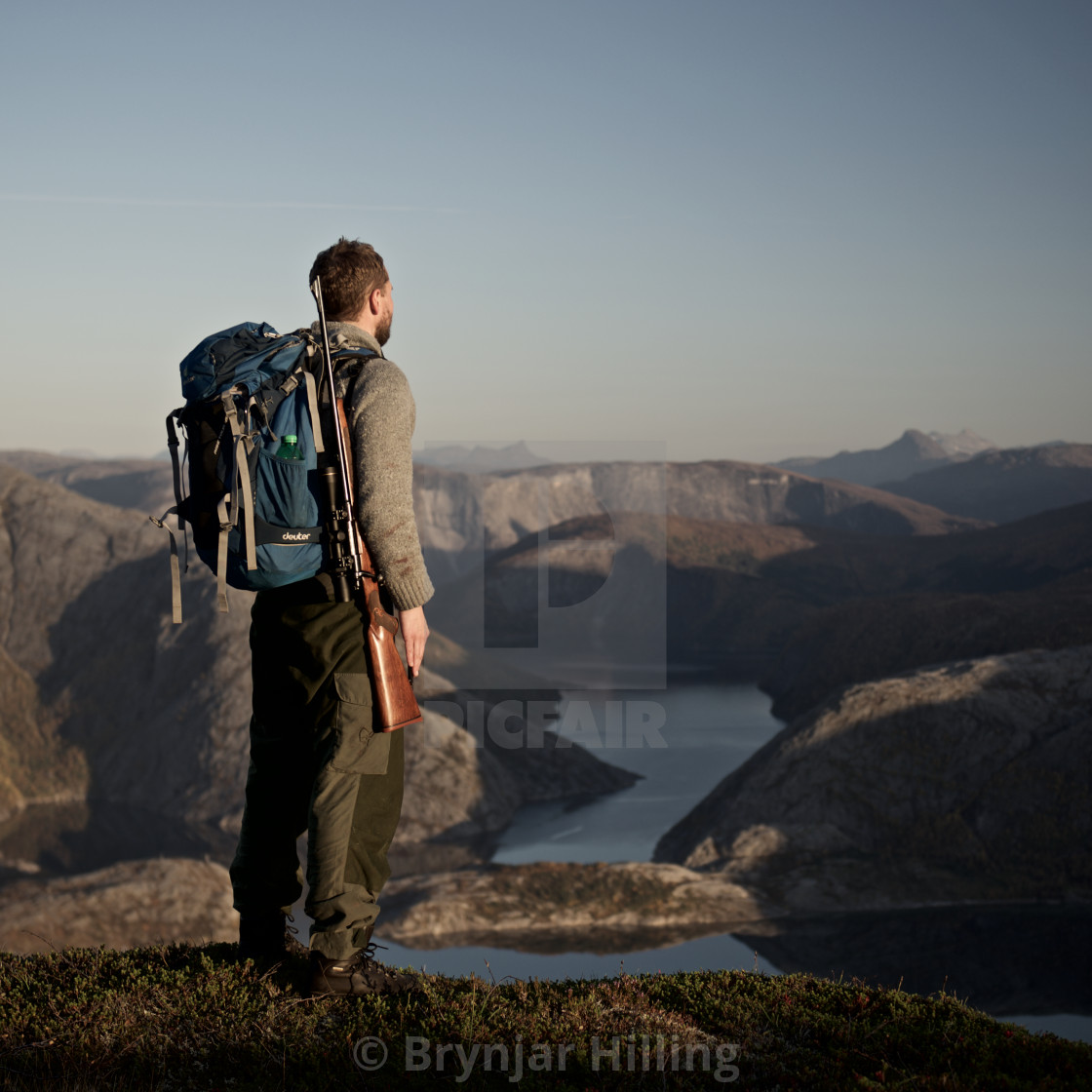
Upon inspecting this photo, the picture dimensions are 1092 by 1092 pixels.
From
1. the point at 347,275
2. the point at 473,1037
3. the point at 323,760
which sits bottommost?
the point at 473,1037

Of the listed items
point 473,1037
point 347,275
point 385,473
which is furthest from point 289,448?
point 473,1037

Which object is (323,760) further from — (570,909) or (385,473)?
(570,909)

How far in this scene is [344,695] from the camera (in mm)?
4828

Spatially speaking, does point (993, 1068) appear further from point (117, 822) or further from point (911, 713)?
point (117, 822)

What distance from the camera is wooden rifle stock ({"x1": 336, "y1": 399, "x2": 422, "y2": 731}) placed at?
4.82 m

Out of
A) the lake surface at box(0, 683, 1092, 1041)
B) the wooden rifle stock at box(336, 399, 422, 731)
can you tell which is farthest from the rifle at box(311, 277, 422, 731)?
the lake surface at box(0, 683, 1092, 1041)

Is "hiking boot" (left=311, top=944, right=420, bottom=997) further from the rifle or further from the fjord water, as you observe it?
the fjord water

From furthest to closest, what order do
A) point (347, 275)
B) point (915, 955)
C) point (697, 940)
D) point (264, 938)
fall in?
point (915, 955), point (697, 940), point (264, 938), point (347, 275)

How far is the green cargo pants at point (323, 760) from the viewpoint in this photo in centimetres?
486

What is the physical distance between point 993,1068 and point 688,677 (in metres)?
113

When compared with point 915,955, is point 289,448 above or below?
above

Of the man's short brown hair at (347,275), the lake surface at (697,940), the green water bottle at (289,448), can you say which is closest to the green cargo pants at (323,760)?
the green water bottle at (289,448)

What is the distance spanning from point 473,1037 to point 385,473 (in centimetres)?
258

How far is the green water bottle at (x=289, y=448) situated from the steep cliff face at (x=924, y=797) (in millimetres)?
35766
